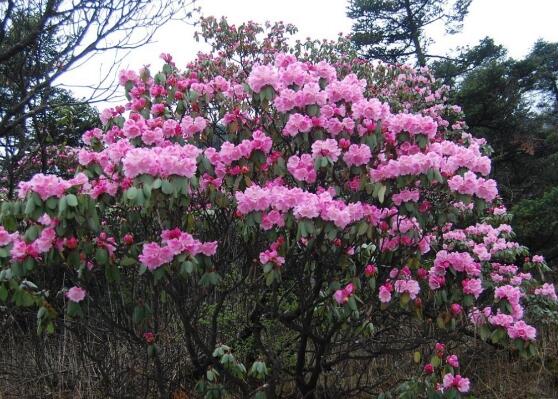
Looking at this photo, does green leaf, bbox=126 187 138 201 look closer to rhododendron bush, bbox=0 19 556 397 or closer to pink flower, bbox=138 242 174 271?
→ rhododendron bush, bbox=0 19 556 397

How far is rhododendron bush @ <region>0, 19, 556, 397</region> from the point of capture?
83.0 inches

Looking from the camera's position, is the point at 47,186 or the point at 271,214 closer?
the point at 47,186

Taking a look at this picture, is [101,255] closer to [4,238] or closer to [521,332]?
[4,238]

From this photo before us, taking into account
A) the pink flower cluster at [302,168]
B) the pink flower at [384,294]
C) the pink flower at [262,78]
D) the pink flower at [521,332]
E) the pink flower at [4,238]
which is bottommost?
the pink flower at [521,332]

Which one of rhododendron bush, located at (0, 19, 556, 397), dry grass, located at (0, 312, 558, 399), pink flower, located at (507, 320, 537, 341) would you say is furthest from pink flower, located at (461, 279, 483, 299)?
dry grass, located at (0, 312, 558, 399)

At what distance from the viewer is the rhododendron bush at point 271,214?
6.91ft

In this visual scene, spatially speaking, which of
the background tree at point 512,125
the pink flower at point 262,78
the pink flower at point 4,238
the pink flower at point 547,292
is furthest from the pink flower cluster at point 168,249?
the background tree at point 512,125

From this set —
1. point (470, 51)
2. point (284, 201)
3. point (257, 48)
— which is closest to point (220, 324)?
point (284, 201)

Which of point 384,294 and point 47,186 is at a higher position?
point 47,186

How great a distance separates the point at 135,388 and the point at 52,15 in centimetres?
249

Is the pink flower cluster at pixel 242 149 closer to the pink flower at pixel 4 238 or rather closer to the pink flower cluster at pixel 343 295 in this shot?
the pink flower cluster at pixel 343 295

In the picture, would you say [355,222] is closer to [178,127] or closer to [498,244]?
[178,127]

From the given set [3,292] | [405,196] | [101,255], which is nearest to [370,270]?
[405,196]

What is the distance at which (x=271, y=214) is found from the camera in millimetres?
2254
